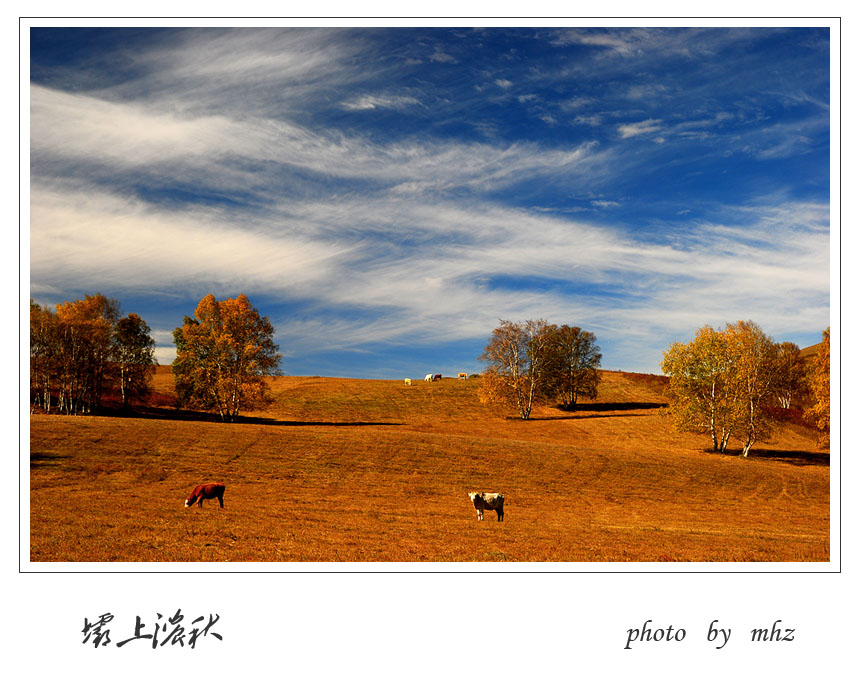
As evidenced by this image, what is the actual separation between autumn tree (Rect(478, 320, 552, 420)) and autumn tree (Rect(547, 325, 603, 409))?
8530 millimetres

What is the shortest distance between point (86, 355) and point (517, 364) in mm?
61081

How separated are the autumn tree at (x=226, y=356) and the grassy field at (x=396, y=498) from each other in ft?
24.7

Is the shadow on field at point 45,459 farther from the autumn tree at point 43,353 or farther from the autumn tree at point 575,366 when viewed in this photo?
the autumn tree at point 575,366

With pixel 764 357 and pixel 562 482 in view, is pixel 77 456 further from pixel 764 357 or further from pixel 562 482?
pixel 764 357

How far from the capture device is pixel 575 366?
103 metres

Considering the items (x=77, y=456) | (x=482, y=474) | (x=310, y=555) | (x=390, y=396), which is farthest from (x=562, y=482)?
(x=390, y=396)

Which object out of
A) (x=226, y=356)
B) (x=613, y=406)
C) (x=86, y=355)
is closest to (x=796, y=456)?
(x=613, y=406)

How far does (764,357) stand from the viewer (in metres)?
63.7

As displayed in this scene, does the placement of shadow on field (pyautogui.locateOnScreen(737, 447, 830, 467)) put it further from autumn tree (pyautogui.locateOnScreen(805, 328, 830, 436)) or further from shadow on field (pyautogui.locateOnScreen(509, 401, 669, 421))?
shadow on field (pyautogui.locateOnScreen(509, 401, 669, 421))

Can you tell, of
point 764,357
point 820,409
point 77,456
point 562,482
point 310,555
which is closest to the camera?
point 310,555

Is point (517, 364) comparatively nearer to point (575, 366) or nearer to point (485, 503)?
point (575, 366)

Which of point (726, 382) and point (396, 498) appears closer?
point (396, 498)

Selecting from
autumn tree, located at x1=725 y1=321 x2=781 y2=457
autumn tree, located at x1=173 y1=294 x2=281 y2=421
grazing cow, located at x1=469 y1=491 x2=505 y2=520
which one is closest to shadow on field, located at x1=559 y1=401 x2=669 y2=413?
autumn tree, located at x1=725 y1=321 x2=781 y2=457
